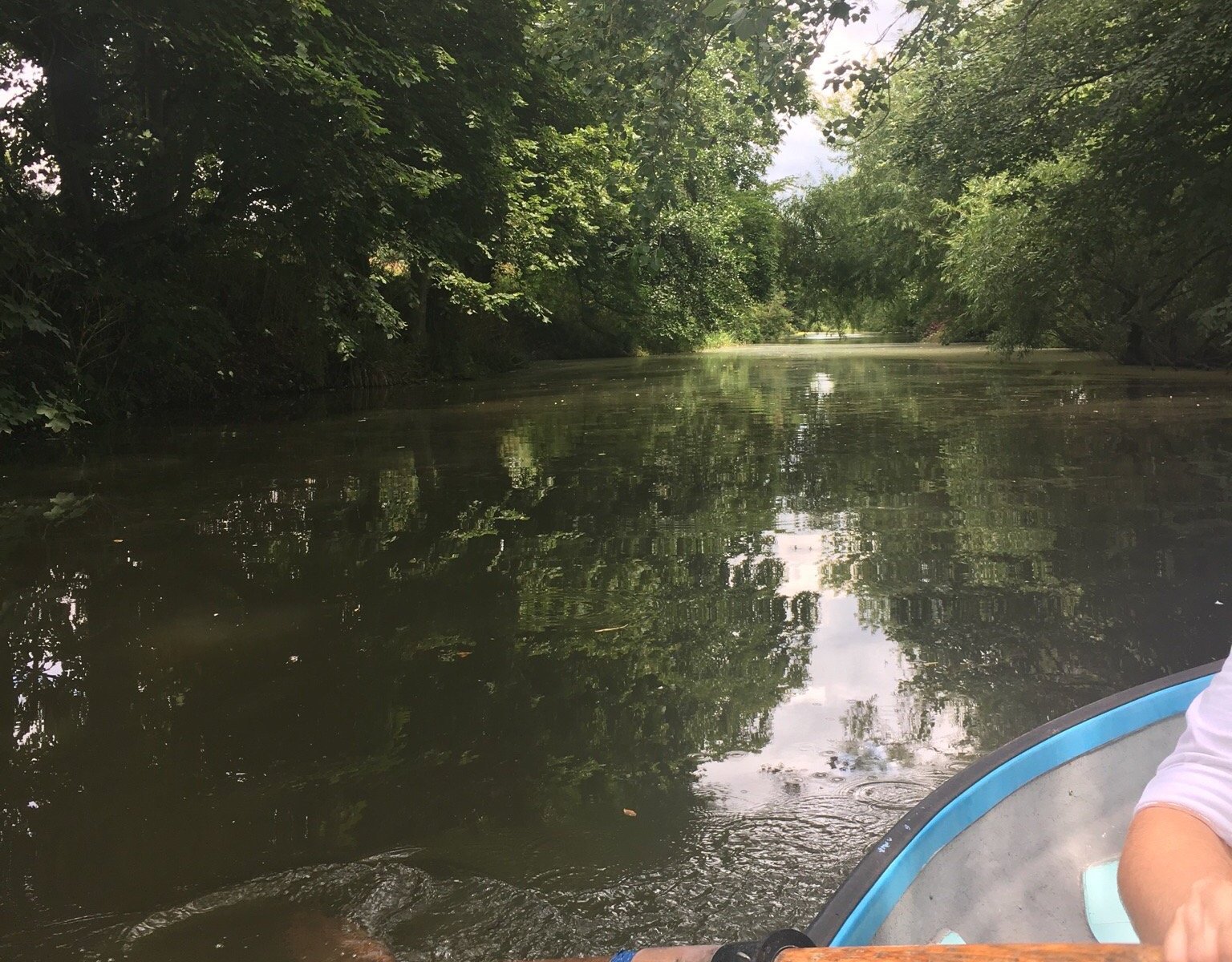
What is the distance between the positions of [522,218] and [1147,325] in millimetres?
12510

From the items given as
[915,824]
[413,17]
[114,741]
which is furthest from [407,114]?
[915,824]

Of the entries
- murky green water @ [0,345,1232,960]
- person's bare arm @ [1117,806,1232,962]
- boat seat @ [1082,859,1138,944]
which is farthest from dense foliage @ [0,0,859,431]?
person's bare arm @ [1117,806,1232,962]

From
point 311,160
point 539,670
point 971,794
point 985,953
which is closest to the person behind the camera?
point 985,953

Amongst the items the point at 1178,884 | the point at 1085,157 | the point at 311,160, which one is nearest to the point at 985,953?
the point at 1178,884

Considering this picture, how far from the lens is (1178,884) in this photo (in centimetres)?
114

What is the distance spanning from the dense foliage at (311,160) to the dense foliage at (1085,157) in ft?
7.65

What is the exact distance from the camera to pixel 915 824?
66.9 inches

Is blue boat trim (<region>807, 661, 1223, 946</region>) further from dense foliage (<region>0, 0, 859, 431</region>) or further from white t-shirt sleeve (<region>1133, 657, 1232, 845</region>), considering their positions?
dense foliage (<region>0, 0, 859, 431</region>)

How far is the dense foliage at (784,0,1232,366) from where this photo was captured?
1362 centimetres

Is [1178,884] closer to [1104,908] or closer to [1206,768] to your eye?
[1206,768]

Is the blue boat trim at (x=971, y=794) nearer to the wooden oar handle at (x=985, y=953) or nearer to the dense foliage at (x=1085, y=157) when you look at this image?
the wooden oar handle at (x=985, y=953)

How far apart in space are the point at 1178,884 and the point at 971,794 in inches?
26.8

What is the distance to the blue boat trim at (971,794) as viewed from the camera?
153 cm

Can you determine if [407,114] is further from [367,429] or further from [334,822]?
[334,822]
